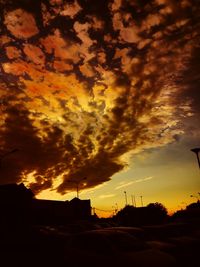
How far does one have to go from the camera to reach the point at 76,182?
203 feet

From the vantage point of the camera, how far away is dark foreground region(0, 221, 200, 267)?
7277mm

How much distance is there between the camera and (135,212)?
82625mm

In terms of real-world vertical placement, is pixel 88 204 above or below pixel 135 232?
above

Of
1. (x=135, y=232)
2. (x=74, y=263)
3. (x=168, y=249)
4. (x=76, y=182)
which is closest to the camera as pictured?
(x=74, y=263)

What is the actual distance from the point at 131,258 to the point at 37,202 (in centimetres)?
7284

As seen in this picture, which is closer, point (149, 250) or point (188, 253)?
point (149, 250)

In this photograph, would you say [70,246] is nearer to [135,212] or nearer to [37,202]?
[37,202]

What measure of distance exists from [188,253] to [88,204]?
8141cm

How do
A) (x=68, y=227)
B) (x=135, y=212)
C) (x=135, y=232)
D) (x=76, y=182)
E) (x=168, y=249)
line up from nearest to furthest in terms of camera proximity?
(x=168, y=249) < (x=135, y=232) < (x=68, y=227) < (x=76, y=182) < (x=135, y=212)

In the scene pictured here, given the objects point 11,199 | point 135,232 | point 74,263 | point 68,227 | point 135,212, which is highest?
point 135,212

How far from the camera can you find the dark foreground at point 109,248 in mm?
7277

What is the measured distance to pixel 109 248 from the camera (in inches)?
299

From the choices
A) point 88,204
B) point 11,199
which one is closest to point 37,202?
point 88,204

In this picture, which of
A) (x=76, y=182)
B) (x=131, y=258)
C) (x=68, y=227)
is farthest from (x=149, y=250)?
(x=76, y=182)
